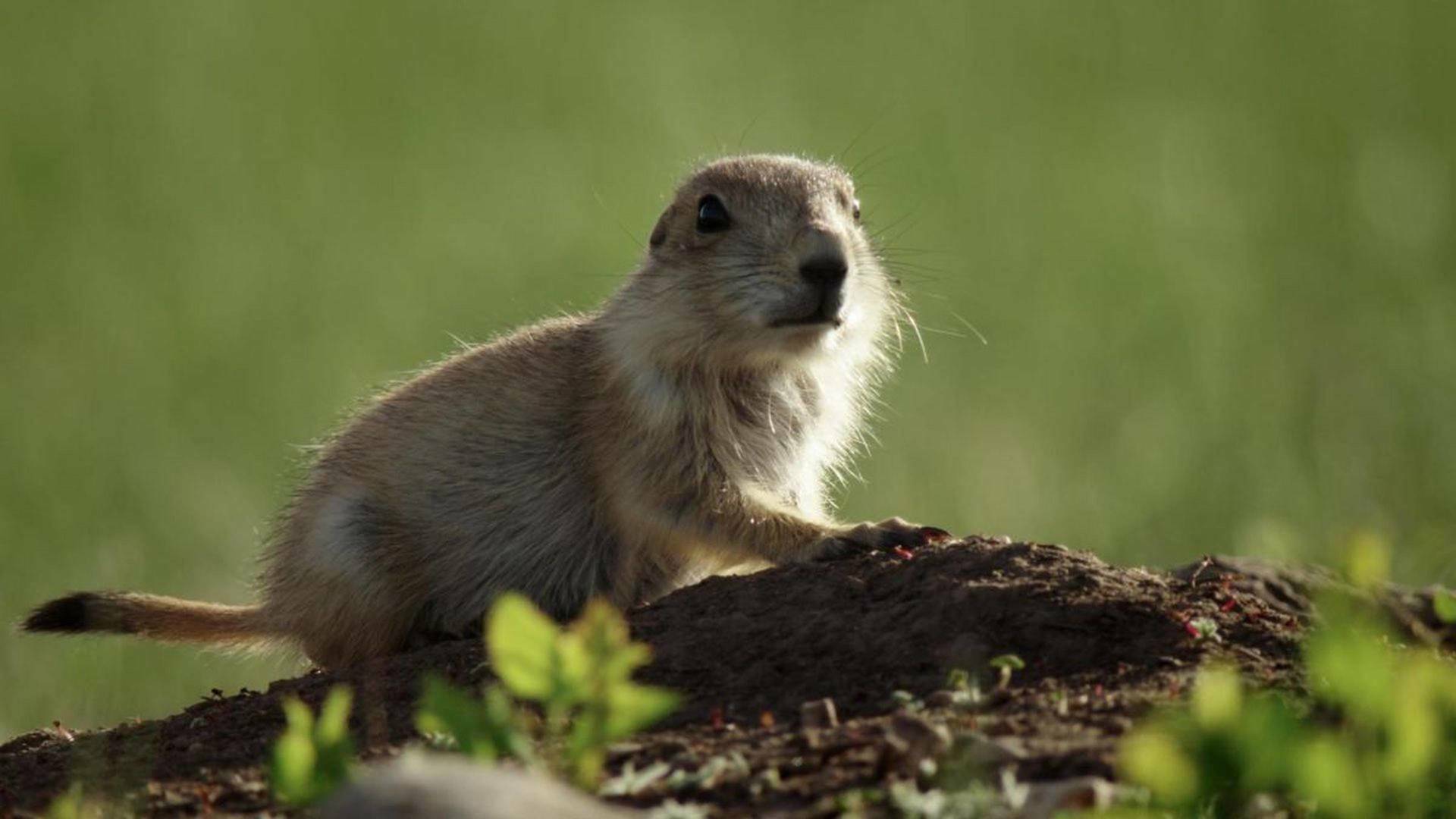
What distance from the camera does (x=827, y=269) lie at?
6527mm

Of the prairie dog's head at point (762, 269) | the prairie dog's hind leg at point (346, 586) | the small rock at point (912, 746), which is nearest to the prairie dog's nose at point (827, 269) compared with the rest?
the prairie dog's head at point (762, 269)

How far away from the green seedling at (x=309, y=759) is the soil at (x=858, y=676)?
408mm

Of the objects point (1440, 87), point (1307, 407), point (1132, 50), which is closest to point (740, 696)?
point (1307, 407)

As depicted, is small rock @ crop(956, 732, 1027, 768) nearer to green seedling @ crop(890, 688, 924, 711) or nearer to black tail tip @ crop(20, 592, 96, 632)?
green seedling @ crop(890, 688, 924, 711)

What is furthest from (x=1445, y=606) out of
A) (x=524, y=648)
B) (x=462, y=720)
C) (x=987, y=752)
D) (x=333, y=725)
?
(x=333, y=725)

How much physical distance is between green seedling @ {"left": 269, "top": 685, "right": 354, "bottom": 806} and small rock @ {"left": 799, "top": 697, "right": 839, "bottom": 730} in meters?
1.05

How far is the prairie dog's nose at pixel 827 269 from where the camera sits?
6.51 m

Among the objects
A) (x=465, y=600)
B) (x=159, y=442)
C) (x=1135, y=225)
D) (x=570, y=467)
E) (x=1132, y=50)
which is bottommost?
(x=465, y=600)

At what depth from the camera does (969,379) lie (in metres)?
15.3

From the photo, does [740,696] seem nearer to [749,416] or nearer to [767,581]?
[767,581]

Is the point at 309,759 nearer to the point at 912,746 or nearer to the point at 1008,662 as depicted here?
the point at 912,746

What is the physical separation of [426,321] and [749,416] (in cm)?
1038

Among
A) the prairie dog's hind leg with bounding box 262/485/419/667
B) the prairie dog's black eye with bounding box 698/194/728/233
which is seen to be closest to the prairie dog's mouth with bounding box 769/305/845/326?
the prairie dog's black eye with bounding box 698/194/728/233

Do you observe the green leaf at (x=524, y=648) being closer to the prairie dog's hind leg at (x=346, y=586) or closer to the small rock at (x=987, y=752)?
the small rock at (x=987, y=752)
